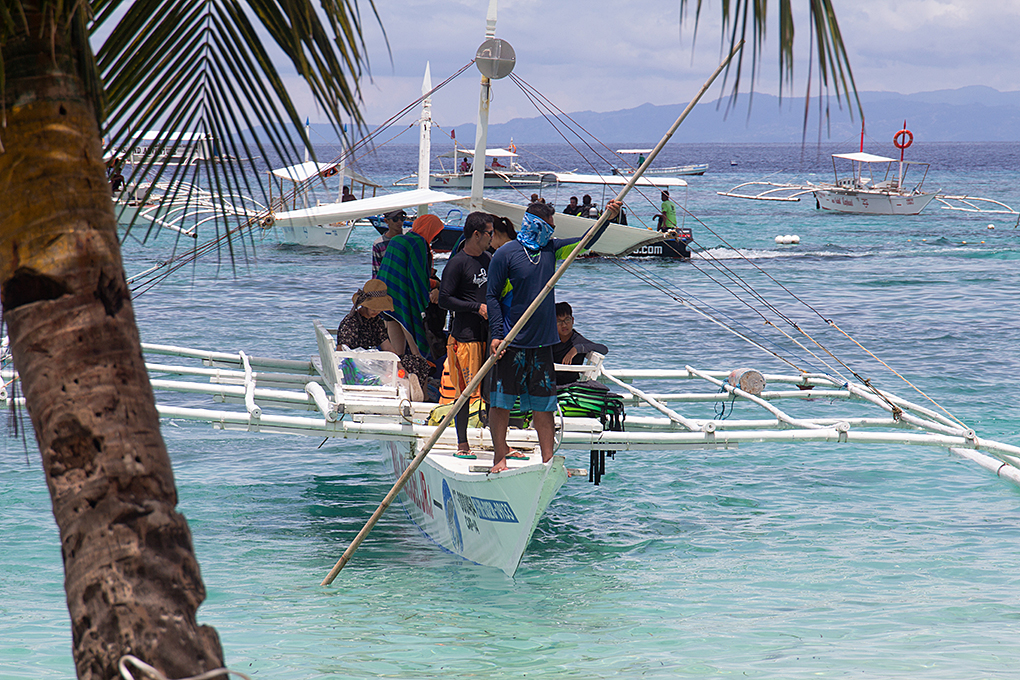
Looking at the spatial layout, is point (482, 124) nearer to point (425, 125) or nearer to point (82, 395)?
point (425, 125)

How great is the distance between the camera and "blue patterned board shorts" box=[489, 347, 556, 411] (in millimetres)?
6016

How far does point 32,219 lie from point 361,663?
4179 mm

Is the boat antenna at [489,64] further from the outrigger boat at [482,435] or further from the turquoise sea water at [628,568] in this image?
the turquoise sea water at [628,568]

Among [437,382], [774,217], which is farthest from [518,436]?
[774,217]

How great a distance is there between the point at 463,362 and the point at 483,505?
46.6 inches

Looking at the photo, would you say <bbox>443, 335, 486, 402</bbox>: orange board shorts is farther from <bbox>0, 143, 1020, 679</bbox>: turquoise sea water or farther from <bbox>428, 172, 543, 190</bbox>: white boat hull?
<bbox>428, 172, 543, 190</bbox>: white boat hull

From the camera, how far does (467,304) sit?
6.95m

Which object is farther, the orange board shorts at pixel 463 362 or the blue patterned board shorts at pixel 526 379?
the orange board shorts at pixel 463 362

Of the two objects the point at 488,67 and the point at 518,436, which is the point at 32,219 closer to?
the point at 518,436

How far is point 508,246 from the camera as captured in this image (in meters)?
6.04

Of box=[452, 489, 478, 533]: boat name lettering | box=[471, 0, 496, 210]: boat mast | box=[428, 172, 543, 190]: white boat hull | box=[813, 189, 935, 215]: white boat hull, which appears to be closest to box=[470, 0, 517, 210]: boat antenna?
box=[471, 0, 496, 210]: boat mast

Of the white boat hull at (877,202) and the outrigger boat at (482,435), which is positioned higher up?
the white boat hull at (877,202)

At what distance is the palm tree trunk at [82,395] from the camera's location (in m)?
2.13

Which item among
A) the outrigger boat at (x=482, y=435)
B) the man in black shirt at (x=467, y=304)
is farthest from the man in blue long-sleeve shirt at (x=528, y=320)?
the man in black shirt at (x=467, y=304)
